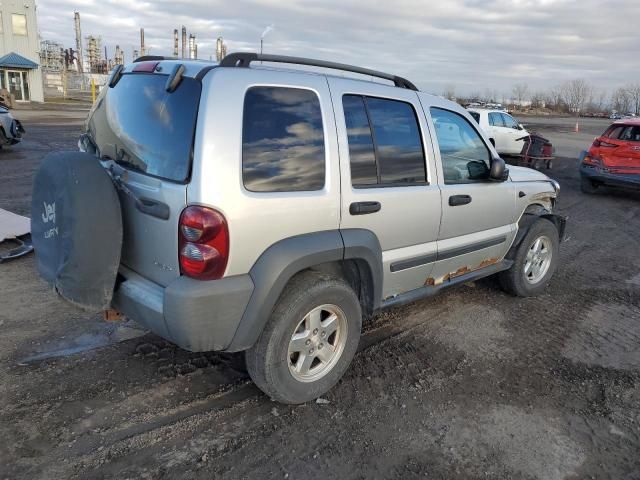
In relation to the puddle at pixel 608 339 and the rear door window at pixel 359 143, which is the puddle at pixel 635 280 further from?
the rear door window at pixel 359 143

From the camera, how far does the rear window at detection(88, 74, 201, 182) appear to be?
274cm

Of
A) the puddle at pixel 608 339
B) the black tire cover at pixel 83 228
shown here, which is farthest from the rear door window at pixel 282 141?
the puddle at pixel 608 339

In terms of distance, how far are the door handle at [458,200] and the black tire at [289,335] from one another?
1202 millimetres

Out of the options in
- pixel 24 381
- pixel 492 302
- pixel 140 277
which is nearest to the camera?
pixel 140 277

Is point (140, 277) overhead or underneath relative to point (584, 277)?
overhead

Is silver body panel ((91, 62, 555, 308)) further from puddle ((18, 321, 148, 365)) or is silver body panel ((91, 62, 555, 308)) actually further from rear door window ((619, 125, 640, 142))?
rear door window ((619, 125, 640, 142))

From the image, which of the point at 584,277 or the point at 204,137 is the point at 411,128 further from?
the point at 584,277

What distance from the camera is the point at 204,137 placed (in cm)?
264

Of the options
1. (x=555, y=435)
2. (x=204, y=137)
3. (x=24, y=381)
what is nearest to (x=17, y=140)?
(x=24, y=381)

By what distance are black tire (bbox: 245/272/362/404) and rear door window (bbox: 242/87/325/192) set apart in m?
0.58

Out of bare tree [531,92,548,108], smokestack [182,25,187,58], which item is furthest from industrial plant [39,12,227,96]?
bare tree [531,92,548,108]

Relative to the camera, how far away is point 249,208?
2.74m

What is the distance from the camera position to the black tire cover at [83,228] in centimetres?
282

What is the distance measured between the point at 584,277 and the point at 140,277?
16.7ft
